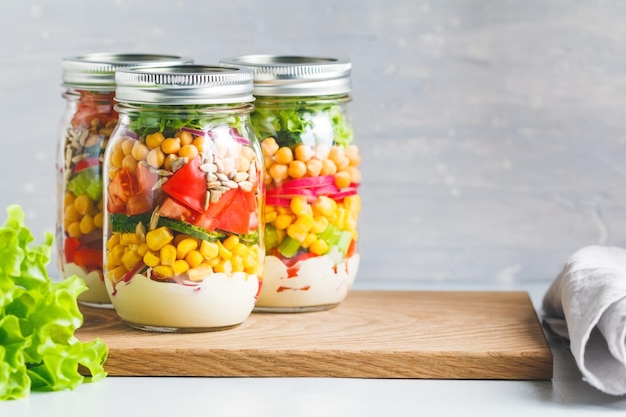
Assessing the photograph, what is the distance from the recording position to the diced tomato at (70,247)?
1435 millimetres

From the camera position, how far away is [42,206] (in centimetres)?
178

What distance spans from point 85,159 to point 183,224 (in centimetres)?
24

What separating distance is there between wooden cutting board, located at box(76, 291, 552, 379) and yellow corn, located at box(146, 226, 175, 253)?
0.12 m

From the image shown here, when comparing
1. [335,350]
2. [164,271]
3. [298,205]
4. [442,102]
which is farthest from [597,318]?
[442,102]

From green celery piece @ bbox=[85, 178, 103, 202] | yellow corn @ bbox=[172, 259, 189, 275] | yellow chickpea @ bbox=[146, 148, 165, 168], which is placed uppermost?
yellow chickpea @ bbox=[146, 148, 165, 168]

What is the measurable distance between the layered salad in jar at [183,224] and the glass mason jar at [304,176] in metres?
0.07

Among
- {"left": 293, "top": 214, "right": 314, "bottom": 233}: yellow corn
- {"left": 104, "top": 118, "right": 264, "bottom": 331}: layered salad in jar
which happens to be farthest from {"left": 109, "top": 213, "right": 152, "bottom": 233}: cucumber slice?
{"left": 293, "top": 214, "right": 314, "bottom": 233}: yellow corn

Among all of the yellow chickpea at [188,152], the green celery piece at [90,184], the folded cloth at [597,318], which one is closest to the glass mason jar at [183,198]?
the yellow chickpea at [188,152]

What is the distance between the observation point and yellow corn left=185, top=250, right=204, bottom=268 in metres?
1.25

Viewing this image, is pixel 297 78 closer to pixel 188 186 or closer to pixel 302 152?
pixel 302 152

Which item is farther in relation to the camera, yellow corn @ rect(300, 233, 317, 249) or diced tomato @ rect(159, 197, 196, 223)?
yellow corn @ rect(300, 233, 317, 249)

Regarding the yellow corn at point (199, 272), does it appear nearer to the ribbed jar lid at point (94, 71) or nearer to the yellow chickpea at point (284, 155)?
the yellow chickpea at point (284, 155)

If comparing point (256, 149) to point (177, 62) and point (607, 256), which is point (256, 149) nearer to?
point (177, 62)

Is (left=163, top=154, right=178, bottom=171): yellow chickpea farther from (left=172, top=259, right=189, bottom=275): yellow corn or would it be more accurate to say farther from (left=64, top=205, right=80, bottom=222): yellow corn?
(left=64, top=205, right=80, bottom=222): yellow corn
